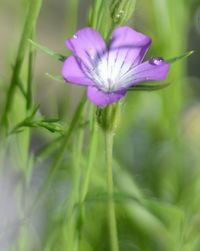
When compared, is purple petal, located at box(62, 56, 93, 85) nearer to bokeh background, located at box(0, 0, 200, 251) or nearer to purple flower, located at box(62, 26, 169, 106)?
purple flower, located at box(62, 26, 169, 106)

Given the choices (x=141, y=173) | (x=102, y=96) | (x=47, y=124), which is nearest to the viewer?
(x=102, y=96)

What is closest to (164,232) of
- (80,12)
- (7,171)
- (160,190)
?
(160,190)

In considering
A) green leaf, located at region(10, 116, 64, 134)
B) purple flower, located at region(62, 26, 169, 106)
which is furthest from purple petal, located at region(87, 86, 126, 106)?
green leaf, located at region(10, 116, 64, 134)

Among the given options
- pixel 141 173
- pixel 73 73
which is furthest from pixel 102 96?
pixel 141 173

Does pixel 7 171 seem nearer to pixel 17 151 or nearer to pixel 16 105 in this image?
pixel 17 151

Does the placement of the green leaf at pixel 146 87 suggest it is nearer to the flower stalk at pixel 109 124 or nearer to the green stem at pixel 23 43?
the flower stalk at pixel 109 124

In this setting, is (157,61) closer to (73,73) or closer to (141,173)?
(73,73)

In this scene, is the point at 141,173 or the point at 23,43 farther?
the point at 141,173
